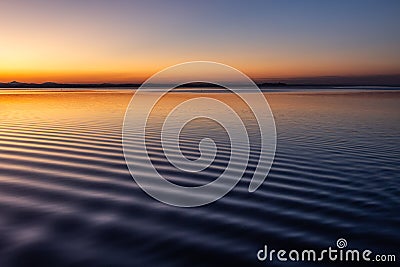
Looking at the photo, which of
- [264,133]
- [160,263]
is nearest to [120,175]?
[160,263]

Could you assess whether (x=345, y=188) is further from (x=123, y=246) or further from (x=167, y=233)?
(x=123, y=246)

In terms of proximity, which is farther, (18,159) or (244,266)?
(18,159)

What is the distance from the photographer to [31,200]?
744 centimetres

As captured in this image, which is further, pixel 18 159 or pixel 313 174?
pixel 18 159

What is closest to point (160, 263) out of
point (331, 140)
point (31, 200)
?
point (31, 200)

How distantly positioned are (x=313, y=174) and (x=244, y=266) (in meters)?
5.39

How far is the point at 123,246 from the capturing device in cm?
553

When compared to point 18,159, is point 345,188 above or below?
below

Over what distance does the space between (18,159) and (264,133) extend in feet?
35.8

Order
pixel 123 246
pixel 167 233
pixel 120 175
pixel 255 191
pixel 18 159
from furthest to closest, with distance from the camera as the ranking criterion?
pixel 18 159
pixel 120 175
pixel 255 191
pixel 167 233
pixel 123 246

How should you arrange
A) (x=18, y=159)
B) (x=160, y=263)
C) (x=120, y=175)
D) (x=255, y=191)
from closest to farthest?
(x=160, y=263) < (x=255, y=191) < (x=120, y=175) < (x=18, y=159)

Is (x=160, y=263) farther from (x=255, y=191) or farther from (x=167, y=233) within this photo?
(x=255, y=191)

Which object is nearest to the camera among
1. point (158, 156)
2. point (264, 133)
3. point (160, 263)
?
point (160, 263)

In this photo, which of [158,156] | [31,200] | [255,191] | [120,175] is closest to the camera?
[31,200]
